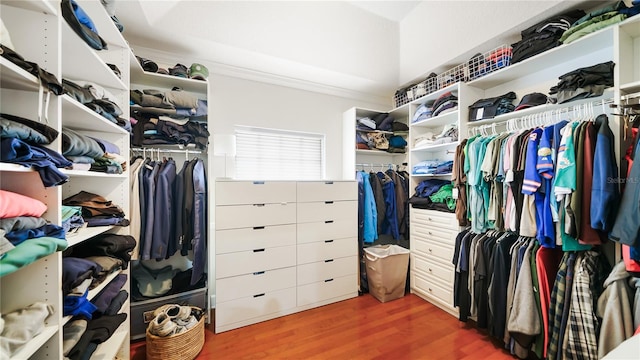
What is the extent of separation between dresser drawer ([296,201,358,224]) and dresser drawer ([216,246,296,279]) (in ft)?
1.09

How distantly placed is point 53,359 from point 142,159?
1.43m

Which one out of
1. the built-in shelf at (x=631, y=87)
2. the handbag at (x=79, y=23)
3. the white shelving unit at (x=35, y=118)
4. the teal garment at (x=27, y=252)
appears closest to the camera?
the teal garment at (x=27, y=252)

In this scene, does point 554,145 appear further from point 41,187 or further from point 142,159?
point 142,159

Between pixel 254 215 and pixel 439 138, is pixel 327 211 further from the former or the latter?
pixel 439 138

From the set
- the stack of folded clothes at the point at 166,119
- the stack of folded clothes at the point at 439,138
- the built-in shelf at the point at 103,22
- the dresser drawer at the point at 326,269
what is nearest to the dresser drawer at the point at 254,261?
the dresser drawer at the point at 326,269

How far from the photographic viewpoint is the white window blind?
8.47 ft

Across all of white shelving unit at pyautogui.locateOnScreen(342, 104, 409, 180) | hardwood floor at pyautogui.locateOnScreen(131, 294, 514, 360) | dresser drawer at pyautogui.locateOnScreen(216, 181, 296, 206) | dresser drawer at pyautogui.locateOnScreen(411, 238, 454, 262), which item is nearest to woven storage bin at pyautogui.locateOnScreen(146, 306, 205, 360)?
hardwood floor at pyautogui.locateOnScreen(131, 294, 514, 360)

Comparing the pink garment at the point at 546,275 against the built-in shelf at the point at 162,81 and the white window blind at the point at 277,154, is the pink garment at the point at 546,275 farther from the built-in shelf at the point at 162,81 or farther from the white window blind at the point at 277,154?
the built-in shelf at the point at 162,81

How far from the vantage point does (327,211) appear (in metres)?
2.40

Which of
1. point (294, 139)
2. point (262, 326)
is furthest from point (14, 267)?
point (294, 139)

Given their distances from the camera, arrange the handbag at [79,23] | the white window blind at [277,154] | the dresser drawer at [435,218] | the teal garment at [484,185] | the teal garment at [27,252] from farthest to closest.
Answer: the white window blind at [277,154], the dresser drawer at [435,218], the teal garment at [484,185], the handbag at [79,23], the teal garment at [27,252]

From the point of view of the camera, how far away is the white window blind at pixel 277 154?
2.58 m

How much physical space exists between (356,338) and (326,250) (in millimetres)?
784

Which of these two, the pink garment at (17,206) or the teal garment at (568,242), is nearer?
the pink garment at (17,206)
